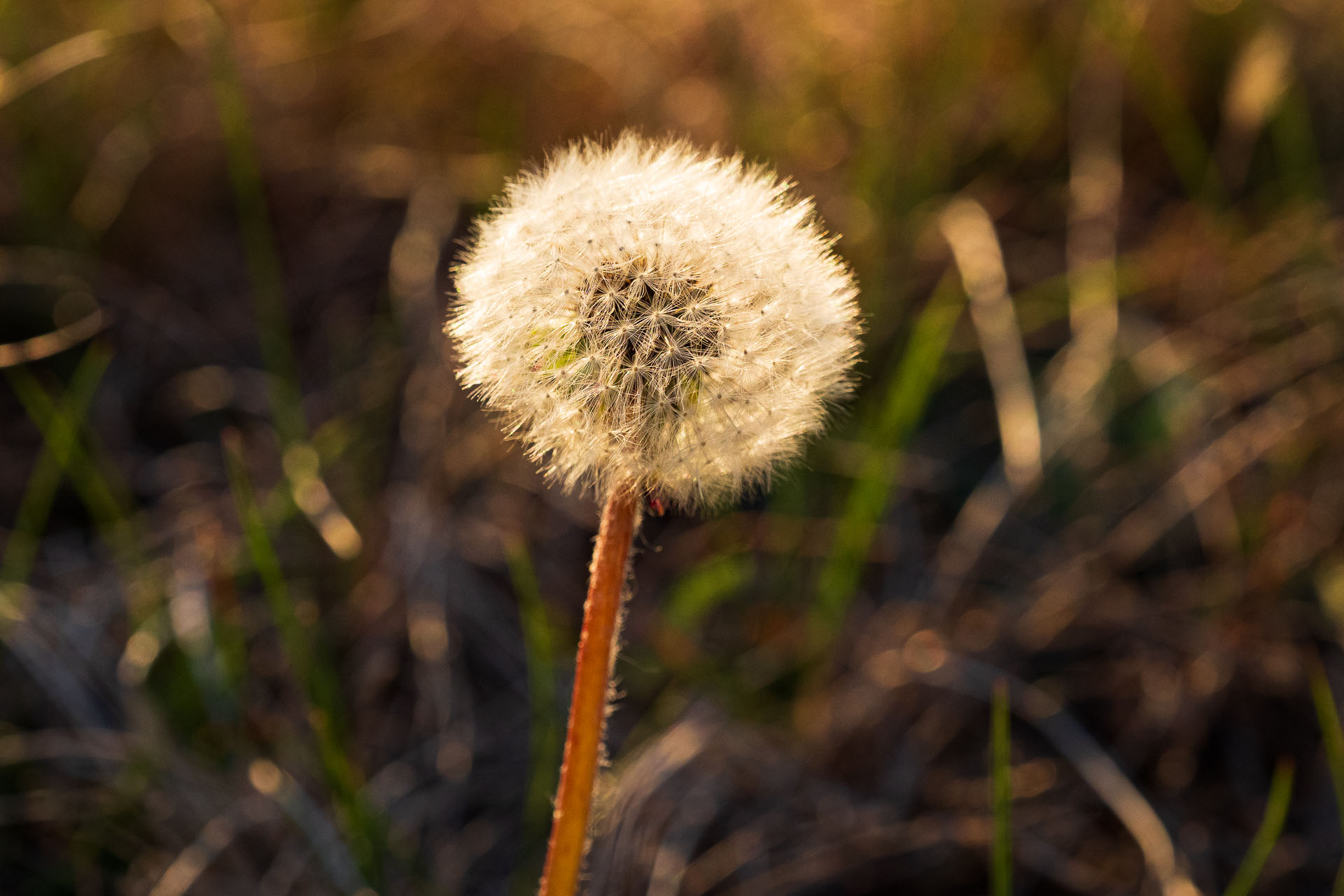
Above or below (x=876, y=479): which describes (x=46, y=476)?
below

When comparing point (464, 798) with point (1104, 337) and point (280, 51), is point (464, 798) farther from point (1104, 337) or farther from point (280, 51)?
point (280, 51)

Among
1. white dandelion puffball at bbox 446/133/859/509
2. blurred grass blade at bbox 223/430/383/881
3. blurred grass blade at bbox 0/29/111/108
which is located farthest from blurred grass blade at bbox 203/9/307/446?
white dandelion puffball at bbox 446/133/859/509

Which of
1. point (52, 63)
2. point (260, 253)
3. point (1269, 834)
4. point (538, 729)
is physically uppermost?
point (52, 63)

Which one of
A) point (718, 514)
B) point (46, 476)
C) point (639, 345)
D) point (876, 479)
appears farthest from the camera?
point (46, 476)

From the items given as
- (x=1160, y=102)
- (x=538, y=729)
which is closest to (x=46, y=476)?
(x=538, y=729)

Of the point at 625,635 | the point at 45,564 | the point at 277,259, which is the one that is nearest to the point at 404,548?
the point at 625,635

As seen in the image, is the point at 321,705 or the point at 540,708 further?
the point at 540,708

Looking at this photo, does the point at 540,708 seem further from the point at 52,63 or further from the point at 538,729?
the point at 52,63
